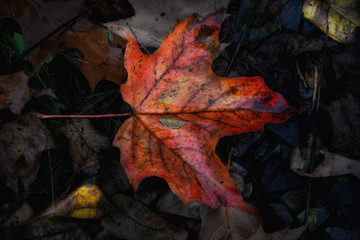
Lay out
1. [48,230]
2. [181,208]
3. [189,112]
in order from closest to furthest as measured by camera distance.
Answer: [189,112]
[48,230]
[181,208]

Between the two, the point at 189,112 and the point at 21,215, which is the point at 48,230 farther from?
the point at 189,112

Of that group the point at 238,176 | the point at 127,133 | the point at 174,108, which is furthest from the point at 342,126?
the point at 127,133

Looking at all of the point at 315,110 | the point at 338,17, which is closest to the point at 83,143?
the point at 315,110

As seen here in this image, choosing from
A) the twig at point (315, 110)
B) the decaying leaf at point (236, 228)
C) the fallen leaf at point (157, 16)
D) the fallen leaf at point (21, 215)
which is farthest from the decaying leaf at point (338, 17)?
the fallen leaf at point (21, 215)

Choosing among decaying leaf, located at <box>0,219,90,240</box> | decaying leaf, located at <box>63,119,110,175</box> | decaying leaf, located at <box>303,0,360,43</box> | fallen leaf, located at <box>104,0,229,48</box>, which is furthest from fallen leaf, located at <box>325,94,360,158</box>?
decaying leaf, located at <box>0,219,90,240</box>

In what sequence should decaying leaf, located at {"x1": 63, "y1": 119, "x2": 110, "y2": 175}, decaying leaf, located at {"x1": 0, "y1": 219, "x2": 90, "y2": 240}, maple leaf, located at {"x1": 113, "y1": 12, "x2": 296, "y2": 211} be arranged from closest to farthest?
maple leaf, located at {"x1": 113, "y1": 12, "x2": 296, "y2": 211}, decaying leaf, located at {"x1": 0, "y1": 219, "x2": 90, "y2": 240}, decaying leaf, located at {"x1": 63, "y1": 119, "x2": 110, "y2": 175}

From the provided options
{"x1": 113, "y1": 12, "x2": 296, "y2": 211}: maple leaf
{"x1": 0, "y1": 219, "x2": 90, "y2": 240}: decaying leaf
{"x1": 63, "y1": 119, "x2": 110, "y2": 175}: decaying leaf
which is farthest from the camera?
{"x1": 63, "y1": 119, "x2": 110, "y2": 175}: decaying leaf

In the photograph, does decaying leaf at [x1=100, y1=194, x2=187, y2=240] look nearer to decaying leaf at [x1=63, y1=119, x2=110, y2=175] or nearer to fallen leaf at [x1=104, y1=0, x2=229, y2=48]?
decaying leaf at [x1=63, y1=119, x2=110, y2=175]
